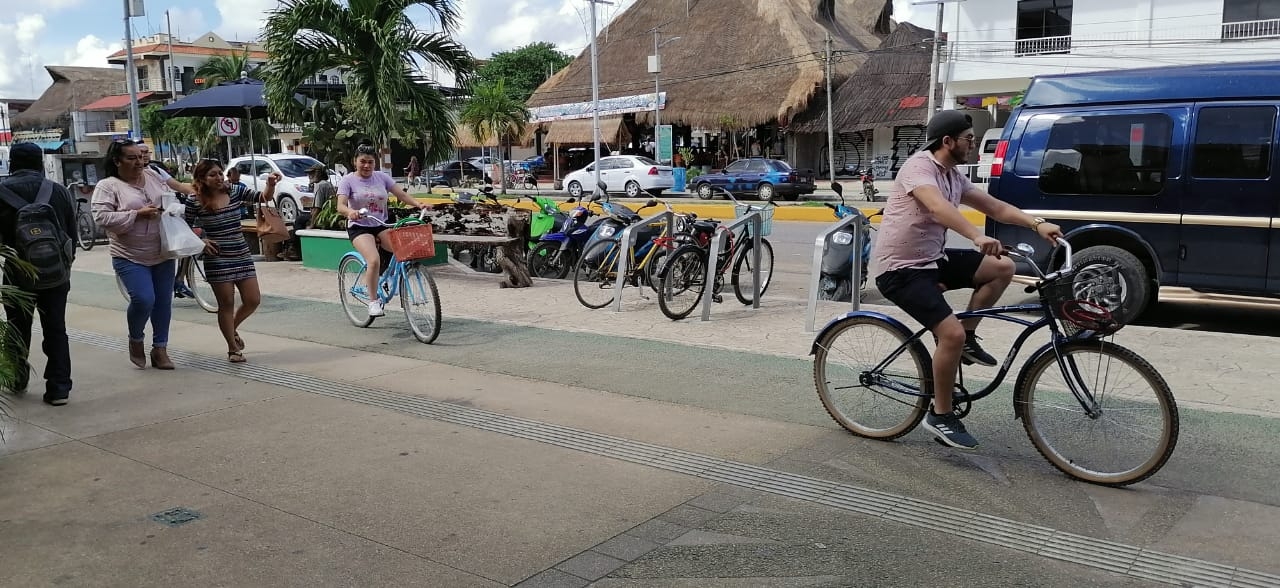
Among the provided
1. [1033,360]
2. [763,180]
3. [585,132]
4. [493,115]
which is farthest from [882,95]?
[1033,360]

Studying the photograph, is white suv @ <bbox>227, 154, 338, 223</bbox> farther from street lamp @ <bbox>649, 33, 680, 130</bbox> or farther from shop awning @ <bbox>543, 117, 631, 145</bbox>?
shop awning @ <bbox>543, 117, 631, 145</bbox>

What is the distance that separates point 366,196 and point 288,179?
16641mm

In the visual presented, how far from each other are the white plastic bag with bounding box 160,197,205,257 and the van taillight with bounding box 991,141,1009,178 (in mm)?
6780

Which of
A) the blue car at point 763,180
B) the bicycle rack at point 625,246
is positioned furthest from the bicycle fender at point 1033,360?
the blue car at point 763,180

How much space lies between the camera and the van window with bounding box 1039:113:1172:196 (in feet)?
27.8

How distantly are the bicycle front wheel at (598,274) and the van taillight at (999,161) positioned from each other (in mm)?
3540

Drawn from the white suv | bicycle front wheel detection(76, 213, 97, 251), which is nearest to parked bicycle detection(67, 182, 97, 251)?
bicycle front wheel detection(76, 213, 97, 251)

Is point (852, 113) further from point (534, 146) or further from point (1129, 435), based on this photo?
point (1129, 435)

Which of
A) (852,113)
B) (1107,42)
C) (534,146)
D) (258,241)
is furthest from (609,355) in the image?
(534,146)

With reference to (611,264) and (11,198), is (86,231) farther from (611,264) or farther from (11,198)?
(11,198)

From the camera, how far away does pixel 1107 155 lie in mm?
8719

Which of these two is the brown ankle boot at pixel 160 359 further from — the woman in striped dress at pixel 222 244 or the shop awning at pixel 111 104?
the shop awning at pixel 111 104

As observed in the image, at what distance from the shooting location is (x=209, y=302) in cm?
1073

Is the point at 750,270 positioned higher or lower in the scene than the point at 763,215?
lower
